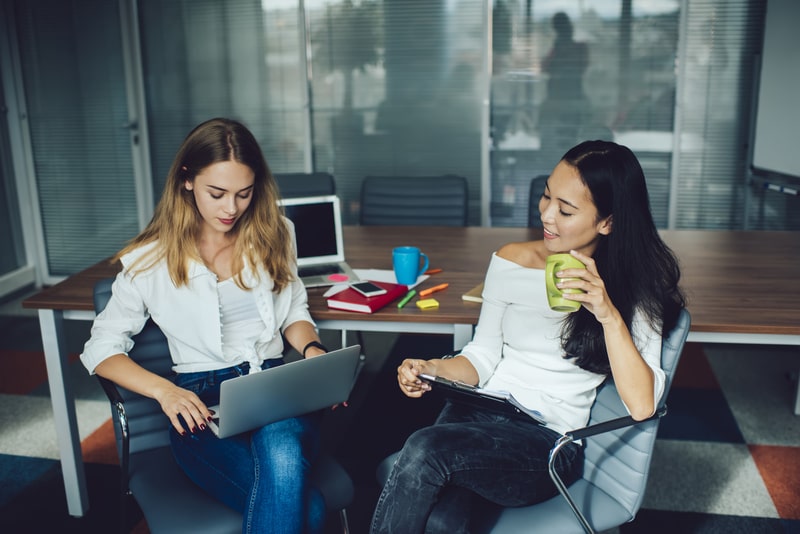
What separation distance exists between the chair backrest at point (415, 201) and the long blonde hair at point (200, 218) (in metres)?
1.41

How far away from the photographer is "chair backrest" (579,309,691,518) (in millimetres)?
1546

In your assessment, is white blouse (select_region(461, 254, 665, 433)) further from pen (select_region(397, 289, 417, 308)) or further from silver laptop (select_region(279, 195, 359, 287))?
silver laptop (select_region(279, 195, 359, 287))

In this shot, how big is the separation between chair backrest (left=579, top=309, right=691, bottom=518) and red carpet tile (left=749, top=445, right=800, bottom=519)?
102cm

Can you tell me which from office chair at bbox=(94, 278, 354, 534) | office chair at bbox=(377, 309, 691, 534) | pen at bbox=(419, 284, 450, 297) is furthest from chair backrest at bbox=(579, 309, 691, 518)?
pen at bbox=(419, 284, 450, 297)

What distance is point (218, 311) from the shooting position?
184 centimetres

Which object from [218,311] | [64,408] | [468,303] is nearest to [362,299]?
[468,303]

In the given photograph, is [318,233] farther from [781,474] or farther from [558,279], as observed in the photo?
[781,474]

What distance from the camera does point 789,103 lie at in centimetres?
385

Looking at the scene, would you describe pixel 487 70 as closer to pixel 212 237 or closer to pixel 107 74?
pixel 107 74

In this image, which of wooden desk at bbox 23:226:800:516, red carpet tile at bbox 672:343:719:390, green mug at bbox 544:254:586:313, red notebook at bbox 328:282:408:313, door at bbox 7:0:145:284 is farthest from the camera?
door at bbox 7:0:145:284

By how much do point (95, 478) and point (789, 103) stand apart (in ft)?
12.1

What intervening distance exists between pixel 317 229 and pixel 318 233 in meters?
0.01

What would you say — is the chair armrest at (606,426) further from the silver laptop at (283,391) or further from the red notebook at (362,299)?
the red notebook at (362,299)

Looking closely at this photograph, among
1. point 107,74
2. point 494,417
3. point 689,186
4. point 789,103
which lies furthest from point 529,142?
point 494,417
